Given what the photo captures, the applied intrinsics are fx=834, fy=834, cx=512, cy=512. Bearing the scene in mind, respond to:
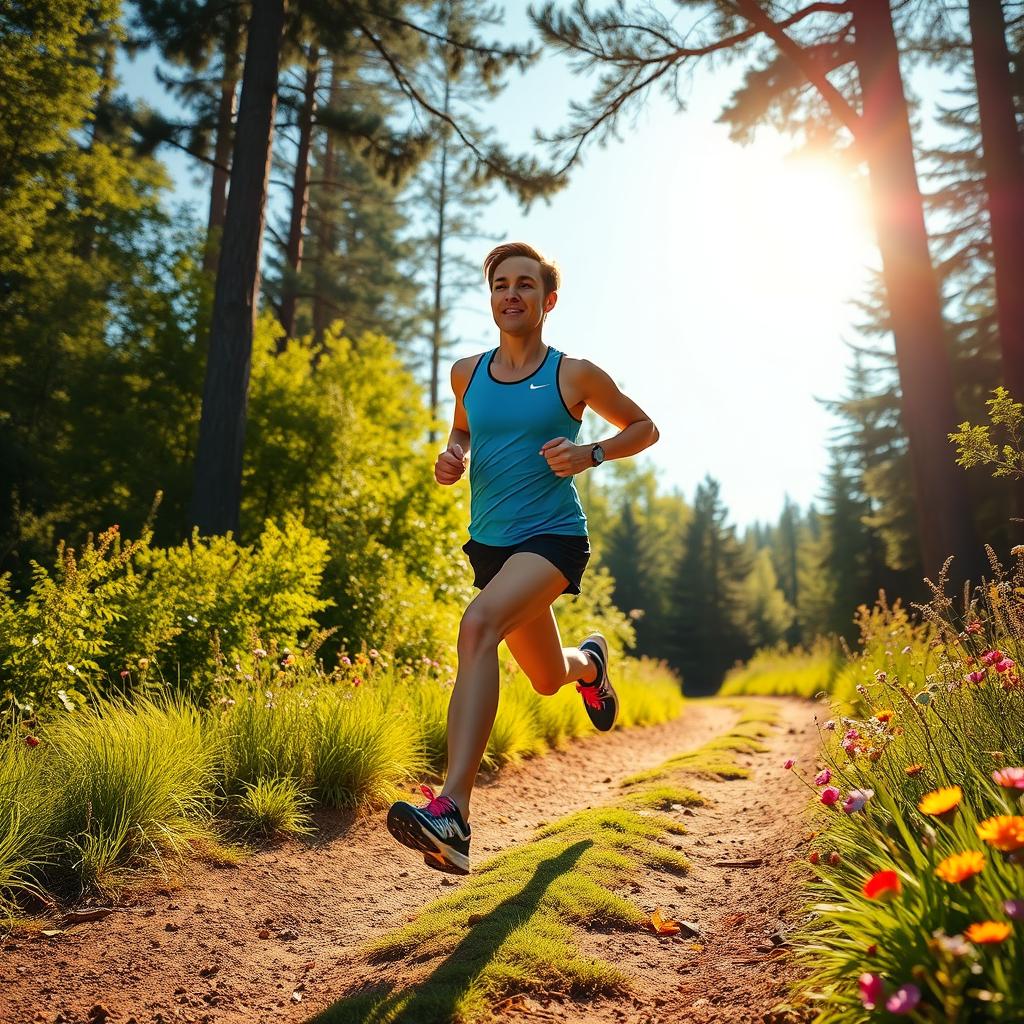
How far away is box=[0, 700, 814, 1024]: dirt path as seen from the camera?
2721 mm

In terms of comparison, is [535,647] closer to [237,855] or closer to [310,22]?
[237,855]

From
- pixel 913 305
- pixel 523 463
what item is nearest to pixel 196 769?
pixel 523 463

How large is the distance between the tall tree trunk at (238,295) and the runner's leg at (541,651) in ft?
20.0

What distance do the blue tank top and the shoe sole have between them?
3.94ft

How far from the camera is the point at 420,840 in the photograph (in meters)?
2.95

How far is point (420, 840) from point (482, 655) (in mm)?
716

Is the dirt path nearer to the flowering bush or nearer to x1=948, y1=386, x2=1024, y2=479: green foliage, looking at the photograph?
the flowering bush

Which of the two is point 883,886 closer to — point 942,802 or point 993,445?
point 942,802

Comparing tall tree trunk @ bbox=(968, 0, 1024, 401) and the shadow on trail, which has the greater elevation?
tall tree trunk @ bbox=(968, 0, 1024, 401)

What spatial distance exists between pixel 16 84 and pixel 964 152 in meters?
16.9

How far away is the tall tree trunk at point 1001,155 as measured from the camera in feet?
26.3

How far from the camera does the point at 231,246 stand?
954 cm

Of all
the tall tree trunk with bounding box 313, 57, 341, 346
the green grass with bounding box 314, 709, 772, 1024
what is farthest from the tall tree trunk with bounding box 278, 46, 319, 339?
the green grass with bounding box 314, 709, 772, 1024

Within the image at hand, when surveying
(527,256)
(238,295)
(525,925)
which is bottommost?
(525,925)
